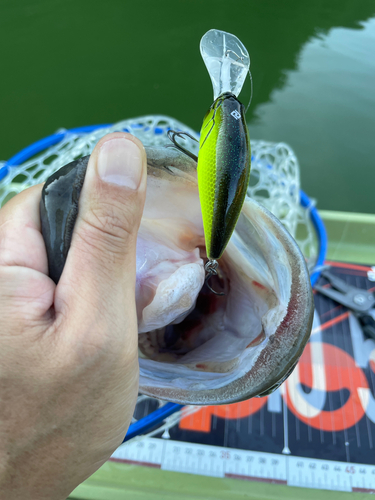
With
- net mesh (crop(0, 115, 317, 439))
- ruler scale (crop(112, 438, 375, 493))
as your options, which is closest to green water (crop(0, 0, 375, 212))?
net mesh (crop(0, 115, 317, 439))

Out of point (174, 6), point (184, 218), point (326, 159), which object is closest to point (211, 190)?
point (184, 218)

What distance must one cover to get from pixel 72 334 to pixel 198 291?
271 mm

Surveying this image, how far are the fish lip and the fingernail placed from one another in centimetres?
26

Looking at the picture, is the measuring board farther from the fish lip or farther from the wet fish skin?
the wet fish skin

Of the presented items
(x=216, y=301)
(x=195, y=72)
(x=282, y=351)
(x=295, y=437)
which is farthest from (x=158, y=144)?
(x=195, y=72)

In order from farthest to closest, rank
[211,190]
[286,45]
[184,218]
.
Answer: [286,45]
[184,218]
[211,190]

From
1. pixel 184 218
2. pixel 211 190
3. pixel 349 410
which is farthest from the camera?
pixel 349 410

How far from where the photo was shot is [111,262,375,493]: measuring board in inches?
38.0

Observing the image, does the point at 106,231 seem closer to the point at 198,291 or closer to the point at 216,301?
the point at 198,291

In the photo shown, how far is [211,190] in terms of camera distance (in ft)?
1.25

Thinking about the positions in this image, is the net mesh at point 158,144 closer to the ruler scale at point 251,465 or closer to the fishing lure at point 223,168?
the ruler scale at point 251,465

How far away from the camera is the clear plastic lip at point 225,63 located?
1.45 ft

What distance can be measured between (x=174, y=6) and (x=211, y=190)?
Result: 11.4ft

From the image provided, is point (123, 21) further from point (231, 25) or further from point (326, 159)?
point (326, 159)
